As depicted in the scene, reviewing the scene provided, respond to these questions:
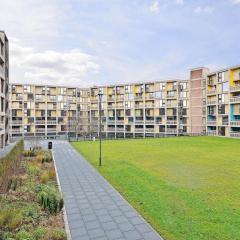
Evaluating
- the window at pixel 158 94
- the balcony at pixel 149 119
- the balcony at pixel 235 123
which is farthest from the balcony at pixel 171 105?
the balcony at pixel 235 123

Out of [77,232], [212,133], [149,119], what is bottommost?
[77,232]

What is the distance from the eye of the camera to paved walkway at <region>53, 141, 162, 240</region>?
895 cm

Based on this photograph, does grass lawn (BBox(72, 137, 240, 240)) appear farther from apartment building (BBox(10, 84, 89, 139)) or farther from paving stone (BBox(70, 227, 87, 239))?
apartment building (BBox(10, 84, 89, 139))

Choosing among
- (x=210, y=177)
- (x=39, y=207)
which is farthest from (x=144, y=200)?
(x=210, y=177)

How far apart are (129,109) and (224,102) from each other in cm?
3017

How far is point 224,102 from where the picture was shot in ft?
185

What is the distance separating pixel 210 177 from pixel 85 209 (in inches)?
373

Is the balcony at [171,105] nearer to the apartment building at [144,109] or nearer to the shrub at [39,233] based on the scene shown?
the apartment building at [144,109]

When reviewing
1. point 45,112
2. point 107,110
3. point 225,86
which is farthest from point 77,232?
point 107,110

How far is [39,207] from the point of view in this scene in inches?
447

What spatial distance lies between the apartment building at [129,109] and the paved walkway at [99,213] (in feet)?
157

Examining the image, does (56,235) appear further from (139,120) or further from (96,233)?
(139,120)

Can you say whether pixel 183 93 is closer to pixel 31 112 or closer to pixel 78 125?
pixel 78 125

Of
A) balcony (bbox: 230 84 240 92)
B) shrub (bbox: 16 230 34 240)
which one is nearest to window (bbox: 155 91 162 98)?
balcony (bbox: 230 84 240 92)
